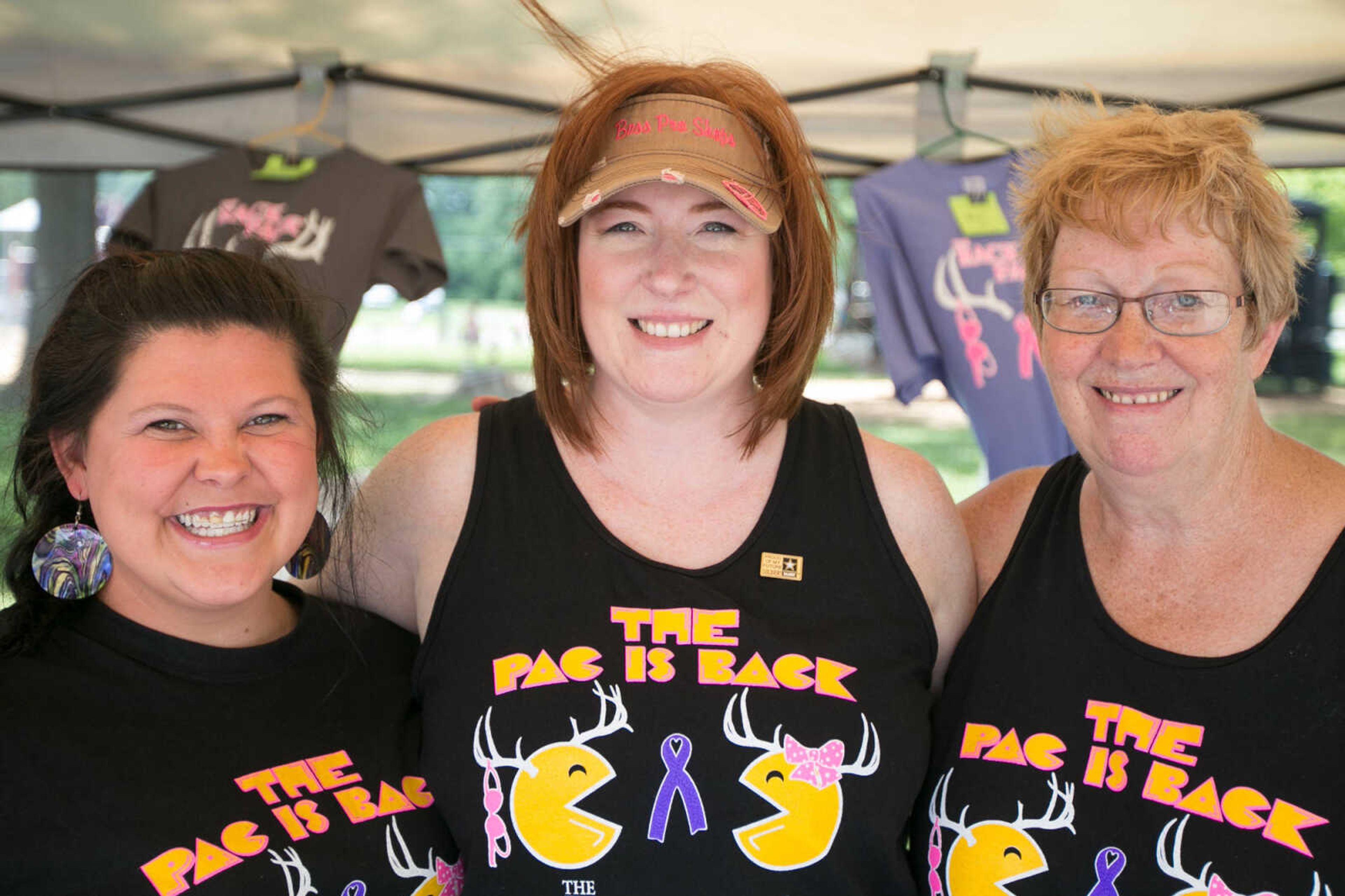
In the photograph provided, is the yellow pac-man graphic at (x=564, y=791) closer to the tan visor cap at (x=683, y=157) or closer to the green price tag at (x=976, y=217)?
the tan visor cap at (x=683, y=157)

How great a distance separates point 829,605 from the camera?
184 cm

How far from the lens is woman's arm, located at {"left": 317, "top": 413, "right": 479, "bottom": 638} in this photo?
1.90 m

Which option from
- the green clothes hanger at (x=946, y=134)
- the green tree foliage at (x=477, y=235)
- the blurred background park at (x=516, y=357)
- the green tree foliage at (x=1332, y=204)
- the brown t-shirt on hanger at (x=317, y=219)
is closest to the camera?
the brown t-shirt on hanger at (x=317, y=219)

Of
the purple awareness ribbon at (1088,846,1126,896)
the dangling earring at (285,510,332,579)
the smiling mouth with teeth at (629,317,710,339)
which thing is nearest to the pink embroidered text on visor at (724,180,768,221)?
the smiling mouth with teeth at (629,317,710,339)

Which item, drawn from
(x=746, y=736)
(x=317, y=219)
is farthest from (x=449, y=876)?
(x=317, y=219)

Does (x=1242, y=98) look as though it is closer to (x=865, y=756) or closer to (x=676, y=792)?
(x=865, y=756)

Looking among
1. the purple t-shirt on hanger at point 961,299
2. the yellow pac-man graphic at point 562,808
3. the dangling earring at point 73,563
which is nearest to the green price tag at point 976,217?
the purple t-shirt on hanger at point 961,299

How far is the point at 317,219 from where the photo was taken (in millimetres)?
3424

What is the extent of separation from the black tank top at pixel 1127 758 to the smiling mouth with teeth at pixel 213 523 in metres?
1.13

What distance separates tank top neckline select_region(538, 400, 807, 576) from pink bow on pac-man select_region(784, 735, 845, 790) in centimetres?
29

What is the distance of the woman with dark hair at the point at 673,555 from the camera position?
67.6 inches

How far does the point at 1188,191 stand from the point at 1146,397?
30 centimetres

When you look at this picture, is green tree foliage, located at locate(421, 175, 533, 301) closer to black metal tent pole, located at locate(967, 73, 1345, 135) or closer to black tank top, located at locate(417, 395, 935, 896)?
black metal tent pole, located at locate(967, 73, 1345, 135)

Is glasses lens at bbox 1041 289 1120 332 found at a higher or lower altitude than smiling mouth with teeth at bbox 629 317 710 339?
higher
